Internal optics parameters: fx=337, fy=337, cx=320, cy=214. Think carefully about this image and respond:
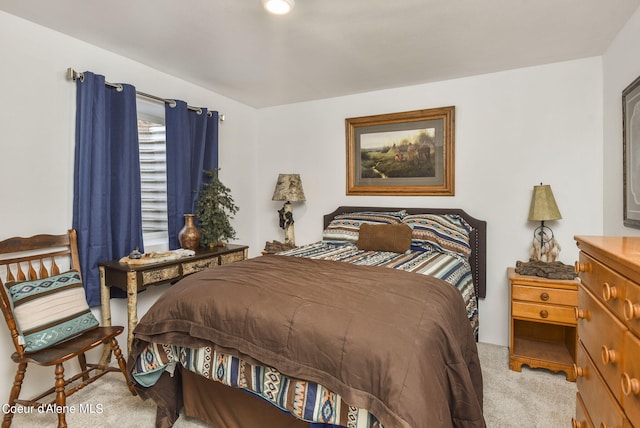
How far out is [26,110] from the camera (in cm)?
218

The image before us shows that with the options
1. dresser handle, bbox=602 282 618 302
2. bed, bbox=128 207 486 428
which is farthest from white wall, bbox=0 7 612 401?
dresser handle, bbox=602 282 618 302

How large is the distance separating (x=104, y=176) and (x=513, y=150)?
3333 millimetres

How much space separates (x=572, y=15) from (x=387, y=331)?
2.27 metres

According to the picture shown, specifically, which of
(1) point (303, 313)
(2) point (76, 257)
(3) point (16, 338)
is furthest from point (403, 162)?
(3) point (16, 338)

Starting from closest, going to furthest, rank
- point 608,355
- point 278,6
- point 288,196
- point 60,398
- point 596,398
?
point 608,355 → point 596,398 → point 60,398 → point 278,6 → point 288,196

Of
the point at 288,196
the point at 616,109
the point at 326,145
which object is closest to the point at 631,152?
the point at 616,109

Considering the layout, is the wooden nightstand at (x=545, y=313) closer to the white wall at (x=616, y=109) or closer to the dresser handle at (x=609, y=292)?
the white wall at (x=616, y=109)

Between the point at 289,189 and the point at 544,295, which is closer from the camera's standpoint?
the point at 544,295

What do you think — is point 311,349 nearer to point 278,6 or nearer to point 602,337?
point 602,337

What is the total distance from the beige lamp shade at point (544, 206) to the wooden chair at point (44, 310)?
3111 millimetres

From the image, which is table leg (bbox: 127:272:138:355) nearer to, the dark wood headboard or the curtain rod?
the curtain rod

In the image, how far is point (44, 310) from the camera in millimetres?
1941

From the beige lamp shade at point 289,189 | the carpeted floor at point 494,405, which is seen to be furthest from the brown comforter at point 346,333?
the beige lamp shade at point 289,189

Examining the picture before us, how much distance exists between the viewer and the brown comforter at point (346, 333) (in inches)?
45.7
